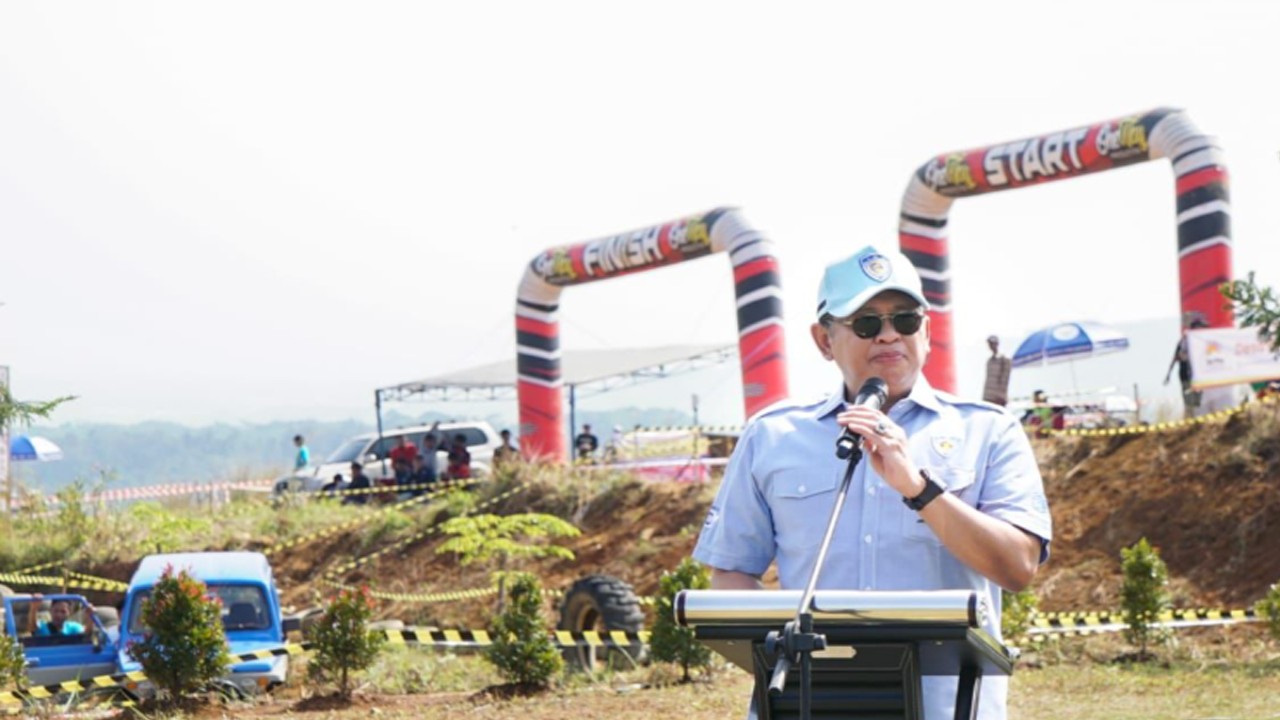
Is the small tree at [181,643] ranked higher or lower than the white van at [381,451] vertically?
lower

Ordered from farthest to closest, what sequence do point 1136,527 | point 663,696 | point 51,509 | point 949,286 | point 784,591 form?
1. point 51,509
2. point 949,286
3. point 1136,527
4. point 663,696
5. point 784,591

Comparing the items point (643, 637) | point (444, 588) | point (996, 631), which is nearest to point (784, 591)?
point (996, 631)

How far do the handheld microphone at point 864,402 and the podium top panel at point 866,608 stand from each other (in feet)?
1.06

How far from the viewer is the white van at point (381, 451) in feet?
109

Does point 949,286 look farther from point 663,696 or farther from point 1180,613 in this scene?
point 663,696

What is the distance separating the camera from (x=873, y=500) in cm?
389

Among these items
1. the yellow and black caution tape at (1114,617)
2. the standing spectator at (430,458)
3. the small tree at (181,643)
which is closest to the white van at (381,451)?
the standing spectator at (430,458)

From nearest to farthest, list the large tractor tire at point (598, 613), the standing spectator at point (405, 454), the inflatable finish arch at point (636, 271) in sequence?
the large tractor tire at point (598, 613) → the inflatable finish arch at point (636, 271) → the standing spectator at point (405, 454)

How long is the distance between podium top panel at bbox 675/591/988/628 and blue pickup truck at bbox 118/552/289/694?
12.6 metres

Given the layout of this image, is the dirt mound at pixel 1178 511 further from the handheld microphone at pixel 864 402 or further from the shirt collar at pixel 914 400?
the handheld microphone at pixel 864 402

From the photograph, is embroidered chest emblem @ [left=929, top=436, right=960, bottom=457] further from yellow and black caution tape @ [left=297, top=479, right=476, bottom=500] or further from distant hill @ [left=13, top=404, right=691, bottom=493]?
distant hill @ [left=13, top=404, right=691, bottom=493]

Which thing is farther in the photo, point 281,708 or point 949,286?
point 949,286

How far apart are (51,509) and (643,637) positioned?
1686cm

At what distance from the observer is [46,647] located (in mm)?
16547
